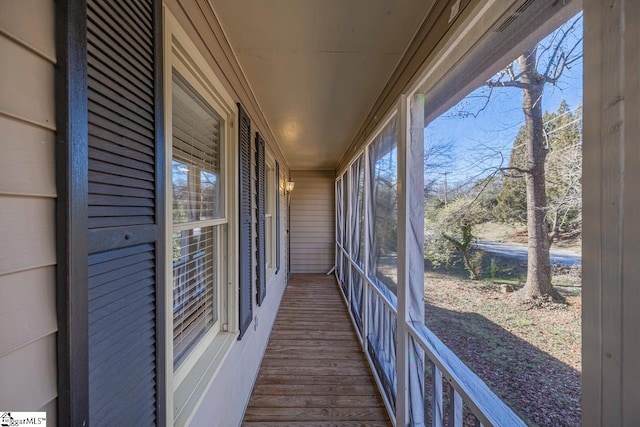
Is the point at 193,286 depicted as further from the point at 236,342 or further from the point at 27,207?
the point at 27,207

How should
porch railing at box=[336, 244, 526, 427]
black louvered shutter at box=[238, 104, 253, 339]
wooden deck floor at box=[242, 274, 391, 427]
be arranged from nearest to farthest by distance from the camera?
porch railing at box=[336, 244, 526, 427] < black louvered shutter at box=[238, 104, 253, 339] < wooden deck floor at box=[242, 274, 391, 427]

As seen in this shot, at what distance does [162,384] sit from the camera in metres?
0.79

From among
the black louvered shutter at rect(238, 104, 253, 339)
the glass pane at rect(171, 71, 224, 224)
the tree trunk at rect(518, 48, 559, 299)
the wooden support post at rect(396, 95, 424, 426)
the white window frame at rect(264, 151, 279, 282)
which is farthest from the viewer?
the white window frame at rect(264, 151, 279, 282)

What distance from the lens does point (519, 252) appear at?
734 mm

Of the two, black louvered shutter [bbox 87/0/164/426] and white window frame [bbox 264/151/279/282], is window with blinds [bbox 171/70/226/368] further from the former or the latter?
white window frame [bbox 264/151/279/282]

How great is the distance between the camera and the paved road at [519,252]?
58 cm

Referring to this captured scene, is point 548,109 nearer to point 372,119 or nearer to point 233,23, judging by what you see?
point 233,23

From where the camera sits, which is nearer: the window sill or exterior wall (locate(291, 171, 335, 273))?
the window sill

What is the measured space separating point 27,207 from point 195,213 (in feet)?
2.80

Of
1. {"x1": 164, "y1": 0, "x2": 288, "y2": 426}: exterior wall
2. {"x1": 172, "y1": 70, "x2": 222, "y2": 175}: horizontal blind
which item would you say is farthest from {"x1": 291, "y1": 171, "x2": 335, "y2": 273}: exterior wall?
{"x1": 172, "y1": 70, "x2": 222, "y2": 175}: horizontal blind

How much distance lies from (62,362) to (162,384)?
17.1 inches

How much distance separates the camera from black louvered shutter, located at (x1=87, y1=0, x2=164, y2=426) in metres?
0.54

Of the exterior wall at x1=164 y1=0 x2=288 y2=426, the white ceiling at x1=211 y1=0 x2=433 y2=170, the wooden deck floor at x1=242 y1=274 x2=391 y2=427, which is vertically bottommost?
the wooden deck floor at x1=242 y1=274 x2=391 y2=427

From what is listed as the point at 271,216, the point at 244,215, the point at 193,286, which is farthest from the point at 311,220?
the point at 193,286
